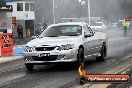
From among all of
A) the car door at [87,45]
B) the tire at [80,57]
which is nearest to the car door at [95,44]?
the car door at [87,45]

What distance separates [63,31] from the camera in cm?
1474

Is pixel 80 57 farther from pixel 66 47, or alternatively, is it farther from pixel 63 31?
pixel 63 31

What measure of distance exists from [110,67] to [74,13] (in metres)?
89.1

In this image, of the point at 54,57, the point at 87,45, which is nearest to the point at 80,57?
the point at 87,45

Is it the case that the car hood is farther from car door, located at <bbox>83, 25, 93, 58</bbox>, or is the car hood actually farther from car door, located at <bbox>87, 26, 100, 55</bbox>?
Result: car door, located at <bbox>87, 26, 100, 55</bbox>

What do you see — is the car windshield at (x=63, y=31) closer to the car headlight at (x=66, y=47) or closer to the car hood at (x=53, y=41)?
the car hood at (x=53, y=41)

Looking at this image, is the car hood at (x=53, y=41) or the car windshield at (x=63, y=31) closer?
the car hood at (x=53, y=41)

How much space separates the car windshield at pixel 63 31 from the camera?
47.8ft

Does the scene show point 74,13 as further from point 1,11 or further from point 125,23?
point 1,11

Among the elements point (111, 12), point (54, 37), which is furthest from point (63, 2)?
point (54, 37)

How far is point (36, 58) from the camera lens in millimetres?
13336

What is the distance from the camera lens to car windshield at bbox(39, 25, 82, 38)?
14570 mm

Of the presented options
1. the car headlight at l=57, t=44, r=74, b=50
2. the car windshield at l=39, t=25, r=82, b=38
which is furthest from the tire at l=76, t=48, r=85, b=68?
the car windshield at l=39, t=25, r=82, b=38

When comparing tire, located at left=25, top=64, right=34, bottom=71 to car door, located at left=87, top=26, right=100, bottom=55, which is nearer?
tire, located at left=25, top=64, right=34, bottom=71
